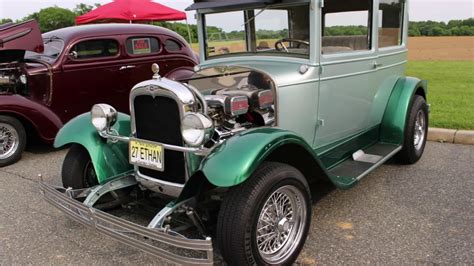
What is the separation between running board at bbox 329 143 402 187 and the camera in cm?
355

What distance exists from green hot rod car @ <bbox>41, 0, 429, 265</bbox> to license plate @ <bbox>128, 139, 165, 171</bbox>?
0.4 inches

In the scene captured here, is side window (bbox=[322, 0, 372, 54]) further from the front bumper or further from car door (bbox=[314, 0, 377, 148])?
the front bumper

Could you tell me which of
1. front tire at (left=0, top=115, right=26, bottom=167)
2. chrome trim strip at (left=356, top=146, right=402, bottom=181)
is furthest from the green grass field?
front tire at (left=0, top=115, right=26, bottom=167)

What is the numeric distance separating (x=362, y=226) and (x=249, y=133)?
1.34m

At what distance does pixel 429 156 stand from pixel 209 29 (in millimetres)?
3055

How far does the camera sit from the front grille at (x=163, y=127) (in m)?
2.98

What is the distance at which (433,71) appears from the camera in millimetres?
11562

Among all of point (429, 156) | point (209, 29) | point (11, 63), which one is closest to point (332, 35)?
point (209, 29)

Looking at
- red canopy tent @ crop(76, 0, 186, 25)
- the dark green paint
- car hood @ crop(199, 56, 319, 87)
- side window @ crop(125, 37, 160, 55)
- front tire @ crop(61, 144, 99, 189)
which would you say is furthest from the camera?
red canopy tent @ crop(76, 0, 186, 25)

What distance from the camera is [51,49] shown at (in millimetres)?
6445

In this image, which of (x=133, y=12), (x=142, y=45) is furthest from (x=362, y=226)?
(x=133, y=12)

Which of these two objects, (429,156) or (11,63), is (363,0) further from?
(11,63)

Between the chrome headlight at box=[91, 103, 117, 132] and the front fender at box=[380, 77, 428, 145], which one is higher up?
the chrome headlight at box=[91, 103, 117, 132]

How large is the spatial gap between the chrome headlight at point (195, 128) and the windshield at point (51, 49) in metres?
4.30
